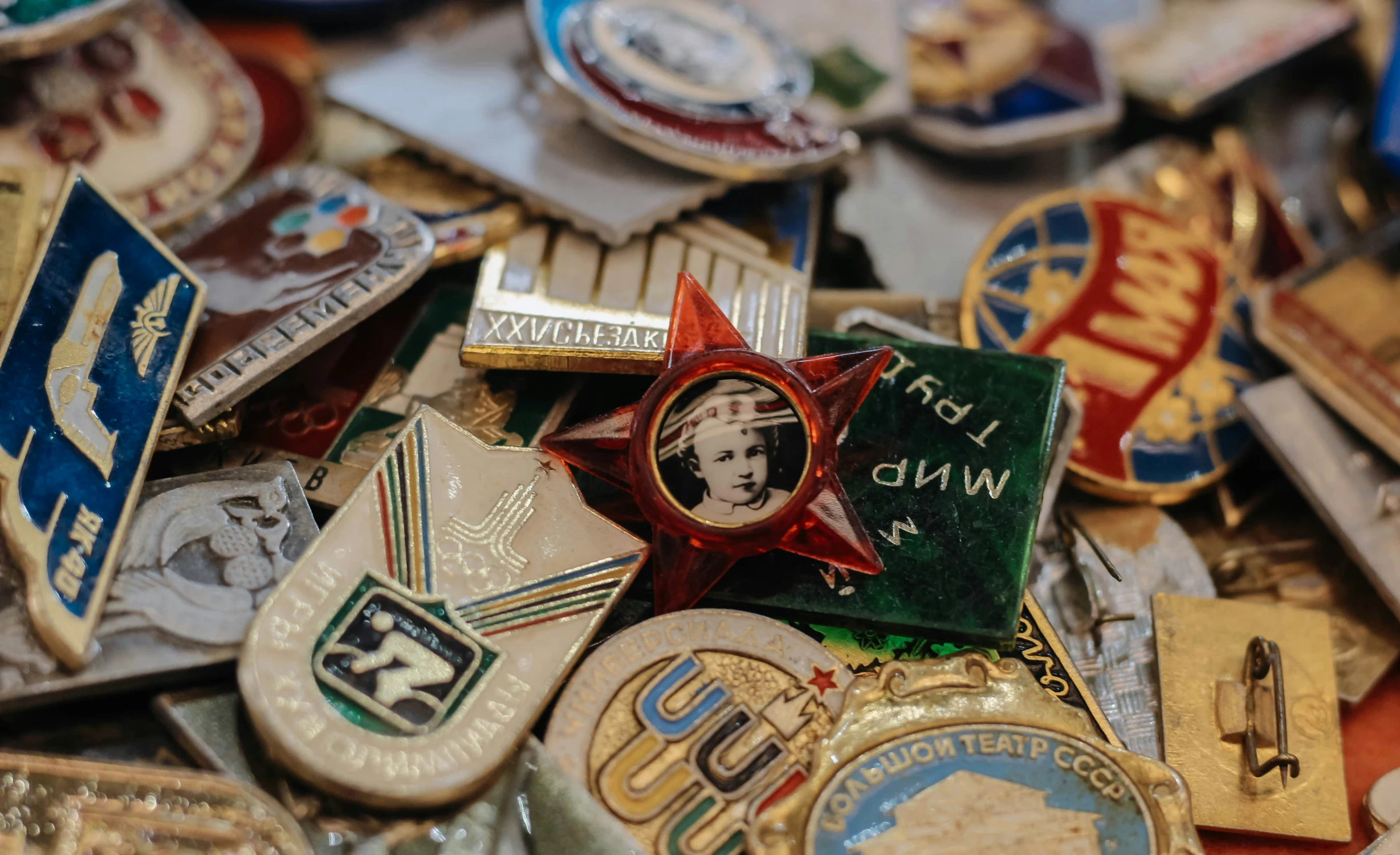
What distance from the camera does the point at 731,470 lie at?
1.92 meters

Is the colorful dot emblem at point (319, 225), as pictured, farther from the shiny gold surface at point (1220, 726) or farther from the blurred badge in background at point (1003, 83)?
the shiny gold surface at point (1220, 726)

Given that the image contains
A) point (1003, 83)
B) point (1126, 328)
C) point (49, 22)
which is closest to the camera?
point (49, 22)

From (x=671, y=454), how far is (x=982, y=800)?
0.74 m

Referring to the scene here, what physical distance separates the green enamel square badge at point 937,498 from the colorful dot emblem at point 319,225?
3.23 ft

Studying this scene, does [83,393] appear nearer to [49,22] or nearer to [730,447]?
[49,22]

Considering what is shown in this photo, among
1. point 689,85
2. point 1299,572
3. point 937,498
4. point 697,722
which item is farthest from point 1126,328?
point 697,722

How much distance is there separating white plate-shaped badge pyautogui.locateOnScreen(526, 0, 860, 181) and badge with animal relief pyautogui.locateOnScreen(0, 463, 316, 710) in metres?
1.08

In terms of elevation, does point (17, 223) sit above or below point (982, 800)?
above

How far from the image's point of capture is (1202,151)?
327cm

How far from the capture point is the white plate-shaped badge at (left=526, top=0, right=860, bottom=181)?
8.18 feet

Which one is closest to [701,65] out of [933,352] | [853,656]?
[933,352]

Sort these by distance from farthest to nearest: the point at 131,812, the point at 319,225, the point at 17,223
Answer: the point at 319,225
the point at 17,223
the point at 131,812

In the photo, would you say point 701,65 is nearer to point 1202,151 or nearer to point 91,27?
point 91,27

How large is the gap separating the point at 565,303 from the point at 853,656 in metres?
0.90
